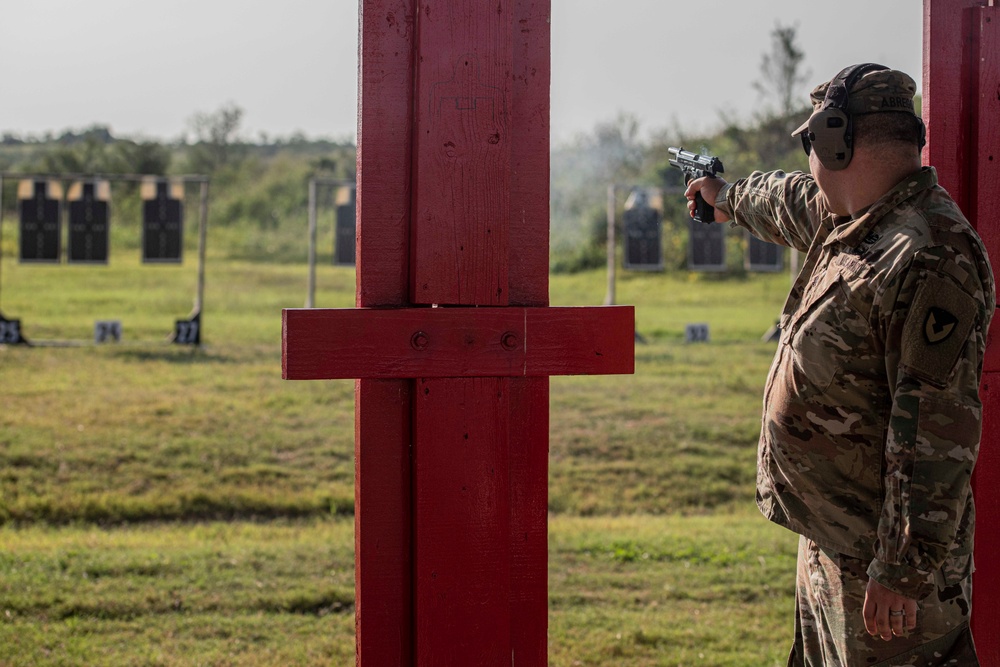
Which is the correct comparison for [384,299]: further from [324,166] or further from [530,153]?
[324,166]

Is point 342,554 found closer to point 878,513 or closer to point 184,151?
point 878,513

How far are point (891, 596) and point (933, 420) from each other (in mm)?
300

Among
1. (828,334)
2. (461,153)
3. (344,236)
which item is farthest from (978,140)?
(344,236)

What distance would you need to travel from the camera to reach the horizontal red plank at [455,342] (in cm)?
168

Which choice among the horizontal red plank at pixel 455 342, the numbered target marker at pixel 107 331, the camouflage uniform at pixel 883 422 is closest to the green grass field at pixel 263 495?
the numbered target marker at pixel 107 331

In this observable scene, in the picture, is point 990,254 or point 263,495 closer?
point 990,254

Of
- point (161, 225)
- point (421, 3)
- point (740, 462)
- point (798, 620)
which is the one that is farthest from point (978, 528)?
point (161, 225)

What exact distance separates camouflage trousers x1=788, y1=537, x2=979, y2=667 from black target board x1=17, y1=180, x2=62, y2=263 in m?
9.55

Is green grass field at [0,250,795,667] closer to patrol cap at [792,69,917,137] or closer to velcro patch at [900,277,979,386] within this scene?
velcro patch at [900,277,979,386]

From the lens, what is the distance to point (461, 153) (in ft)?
5.74

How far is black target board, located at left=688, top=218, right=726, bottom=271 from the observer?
1137cm

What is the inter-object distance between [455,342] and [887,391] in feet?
2.49

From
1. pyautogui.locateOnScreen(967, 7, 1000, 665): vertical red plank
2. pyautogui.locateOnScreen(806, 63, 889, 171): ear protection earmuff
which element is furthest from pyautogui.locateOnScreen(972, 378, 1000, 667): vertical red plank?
pyautogui.locateOnScreen(806, 63, 889, 171): ear protection earmuff

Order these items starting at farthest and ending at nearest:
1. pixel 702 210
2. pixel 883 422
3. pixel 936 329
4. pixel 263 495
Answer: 1. pixel 263 495
2. pixel 702 210
3. pixel 883 422
4. pixel 936 329
